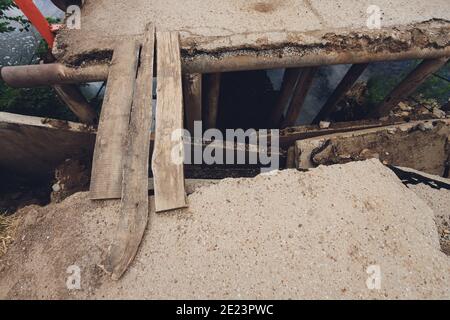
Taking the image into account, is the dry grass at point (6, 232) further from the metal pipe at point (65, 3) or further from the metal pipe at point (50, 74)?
the metal pipe at point (65, 3)

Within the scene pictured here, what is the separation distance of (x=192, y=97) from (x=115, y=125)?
1.00 meters

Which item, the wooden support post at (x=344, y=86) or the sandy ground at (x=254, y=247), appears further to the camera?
the wooden support post at (x=344, y=86)

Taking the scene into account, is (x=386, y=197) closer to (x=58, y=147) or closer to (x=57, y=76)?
(x=57, y=76)

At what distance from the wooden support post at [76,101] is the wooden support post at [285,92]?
88.8 inches

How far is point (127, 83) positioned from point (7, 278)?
1389 millimetres

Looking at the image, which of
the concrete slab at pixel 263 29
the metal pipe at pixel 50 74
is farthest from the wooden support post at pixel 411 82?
the metal pipe at pixel 50 74

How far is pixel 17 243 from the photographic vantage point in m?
1.51

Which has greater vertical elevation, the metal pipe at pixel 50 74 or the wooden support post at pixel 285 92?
the wooden support post at pixel 285 92

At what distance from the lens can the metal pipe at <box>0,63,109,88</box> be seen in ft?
7.22

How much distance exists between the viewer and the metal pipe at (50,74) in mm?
2199

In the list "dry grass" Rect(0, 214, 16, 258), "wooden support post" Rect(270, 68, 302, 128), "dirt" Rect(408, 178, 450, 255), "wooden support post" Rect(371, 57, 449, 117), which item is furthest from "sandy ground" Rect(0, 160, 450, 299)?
"wooden support post" Rect(371, 57, 449, 117)

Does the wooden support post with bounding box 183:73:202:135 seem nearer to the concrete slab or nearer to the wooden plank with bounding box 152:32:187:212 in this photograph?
the concrete slab

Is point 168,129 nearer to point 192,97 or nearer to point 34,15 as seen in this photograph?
point 192,97

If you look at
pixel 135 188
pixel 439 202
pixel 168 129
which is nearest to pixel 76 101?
pixel 168 129
